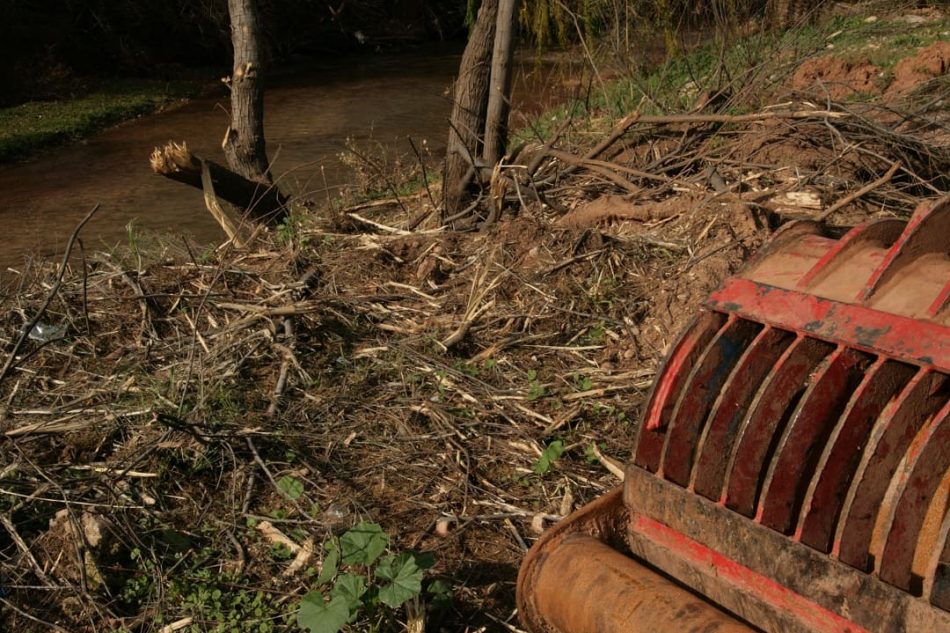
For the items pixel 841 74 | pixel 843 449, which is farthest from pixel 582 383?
pixel 841 74

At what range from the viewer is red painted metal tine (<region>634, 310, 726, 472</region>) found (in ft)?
10.8

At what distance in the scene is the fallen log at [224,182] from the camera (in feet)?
22.0

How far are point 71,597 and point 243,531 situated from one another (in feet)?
2.28

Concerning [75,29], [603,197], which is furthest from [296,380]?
[75,29]

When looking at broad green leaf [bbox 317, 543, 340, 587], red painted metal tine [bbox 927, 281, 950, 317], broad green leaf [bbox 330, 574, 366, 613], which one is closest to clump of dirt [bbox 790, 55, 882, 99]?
red painted metal tine [bbox 927, 281, 950, 317]

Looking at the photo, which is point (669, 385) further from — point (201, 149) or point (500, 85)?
point (201, 149)

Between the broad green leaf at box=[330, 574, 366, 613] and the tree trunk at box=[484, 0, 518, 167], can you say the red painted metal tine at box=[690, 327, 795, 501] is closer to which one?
the broad green leaf at box=[330, 574, 366, 613]

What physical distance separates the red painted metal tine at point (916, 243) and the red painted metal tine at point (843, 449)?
0.25 meters

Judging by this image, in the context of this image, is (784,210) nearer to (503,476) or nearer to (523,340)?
(523,340)

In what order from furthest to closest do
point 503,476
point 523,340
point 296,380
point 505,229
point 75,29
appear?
point 75,29
point 505,229
point 523,340
point 296,380
point 503,476

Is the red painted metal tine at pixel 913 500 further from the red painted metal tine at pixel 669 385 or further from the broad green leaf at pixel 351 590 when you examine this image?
the broad green leaf at pixel 351 590

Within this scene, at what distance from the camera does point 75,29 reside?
19.5 meters

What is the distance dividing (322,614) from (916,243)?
2229 mm

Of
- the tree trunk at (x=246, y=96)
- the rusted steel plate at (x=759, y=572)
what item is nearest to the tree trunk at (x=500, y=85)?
the tree trunk at (x=246, y=96)
